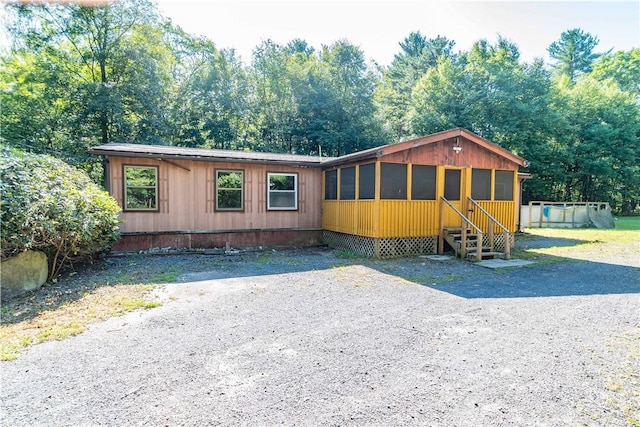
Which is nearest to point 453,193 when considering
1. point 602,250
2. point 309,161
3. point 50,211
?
point 309,161

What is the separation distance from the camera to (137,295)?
17.2ft

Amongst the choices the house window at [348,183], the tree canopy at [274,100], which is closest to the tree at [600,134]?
the tree canopy at [274,100]

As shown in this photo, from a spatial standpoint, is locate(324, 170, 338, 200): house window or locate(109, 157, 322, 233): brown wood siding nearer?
locate(109, 157, 322, 233): brown wood siding

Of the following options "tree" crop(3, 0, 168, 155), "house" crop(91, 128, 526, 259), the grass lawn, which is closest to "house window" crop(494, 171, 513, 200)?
"house" crop(91, 128, 526, 259)

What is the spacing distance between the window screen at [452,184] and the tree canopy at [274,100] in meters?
11.6

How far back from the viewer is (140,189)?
928 cm

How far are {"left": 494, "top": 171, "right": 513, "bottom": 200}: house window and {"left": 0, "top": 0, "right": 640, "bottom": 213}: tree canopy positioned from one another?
11.7 metres

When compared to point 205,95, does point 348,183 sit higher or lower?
lower

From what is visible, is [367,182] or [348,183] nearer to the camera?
[367,182]

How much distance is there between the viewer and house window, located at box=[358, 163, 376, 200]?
28.7 ft

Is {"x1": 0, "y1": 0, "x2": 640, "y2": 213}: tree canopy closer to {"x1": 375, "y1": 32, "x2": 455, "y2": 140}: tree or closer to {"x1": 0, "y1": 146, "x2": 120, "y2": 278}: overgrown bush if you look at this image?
{"x1": 375, "y1": 32, "x2": 455, "y2": 140}: tree

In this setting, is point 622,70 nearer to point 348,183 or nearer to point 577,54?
point 577,54

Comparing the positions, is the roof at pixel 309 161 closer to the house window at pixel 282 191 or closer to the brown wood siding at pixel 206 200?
the brown wood siding at pixel 206 200

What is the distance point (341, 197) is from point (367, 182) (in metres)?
1.42
